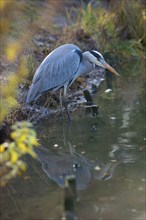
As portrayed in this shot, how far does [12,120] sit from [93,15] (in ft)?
22.2

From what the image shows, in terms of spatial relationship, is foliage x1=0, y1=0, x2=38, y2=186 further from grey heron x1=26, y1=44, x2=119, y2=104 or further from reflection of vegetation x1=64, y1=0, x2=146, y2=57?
reflection of vegetation x1=64, y1=0, x2=146, y2=57

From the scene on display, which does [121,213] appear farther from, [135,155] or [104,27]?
[104,27]

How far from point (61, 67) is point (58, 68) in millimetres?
56

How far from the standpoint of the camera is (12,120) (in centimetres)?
828

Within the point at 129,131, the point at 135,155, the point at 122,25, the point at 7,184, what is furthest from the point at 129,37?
the point at 7,184

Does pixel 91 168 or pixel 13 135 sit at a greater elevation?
pixel 13 135

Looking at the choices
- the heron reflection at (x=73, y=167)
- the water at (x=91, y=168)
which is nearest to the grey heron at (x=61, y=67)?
the water at (x=91, y=168)

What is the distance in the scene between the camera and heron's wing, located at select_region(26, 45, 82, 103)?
938cm

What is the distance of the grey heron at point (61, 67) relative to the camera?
933cm

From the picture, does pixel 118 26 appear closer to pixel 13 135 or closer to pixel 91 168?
pixel 91 168

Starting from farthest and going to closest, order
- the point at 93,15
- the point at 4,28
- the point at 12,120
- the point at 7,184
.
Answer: the point at 93,15 → the point at 12,120 → the point at 7,184 → the point at 4,28

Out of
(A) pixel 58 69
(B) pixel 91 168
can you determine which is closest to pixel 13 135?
(B) pixel 91 168

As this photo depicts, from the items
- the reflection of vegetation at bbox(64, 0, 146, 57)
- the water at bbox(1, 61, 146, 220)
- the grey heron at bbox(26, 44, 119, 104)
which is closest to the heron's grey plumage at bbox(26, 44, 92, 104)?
the grey heron at bbox(26, 44, 119, 104)

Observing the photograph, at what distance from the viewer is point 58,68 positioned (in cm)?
965
